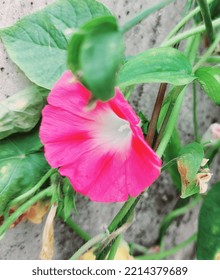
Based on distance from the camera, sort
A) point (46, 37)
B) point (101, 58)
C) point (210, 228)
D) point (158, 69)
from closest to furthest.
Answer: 1. point (101, 58)
2. point (158, 69)
3. point (46, 37)
4. point (210, 228)

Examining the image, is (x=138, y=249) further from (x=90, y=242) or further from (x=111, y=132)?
(x=111, y=132)

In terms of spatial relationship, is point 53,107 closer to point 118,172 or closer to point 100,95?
point 118,172

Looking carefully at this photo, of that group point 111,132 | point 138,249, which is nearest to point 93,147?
point 111,132

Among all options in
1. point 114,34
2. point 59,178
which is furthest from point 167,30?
point 114,34

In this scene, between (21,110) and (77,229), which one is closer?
(21,110)

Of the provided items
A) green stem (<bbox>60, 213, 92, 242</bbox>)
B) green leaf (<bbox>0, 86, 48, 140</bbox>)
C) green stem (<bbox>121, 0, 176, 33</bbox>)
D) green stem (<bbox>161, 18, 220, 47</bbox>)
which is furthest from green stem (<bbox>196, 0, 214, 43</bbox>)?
green stem (<bbox>60, 213, 92, 242</bbox>)
